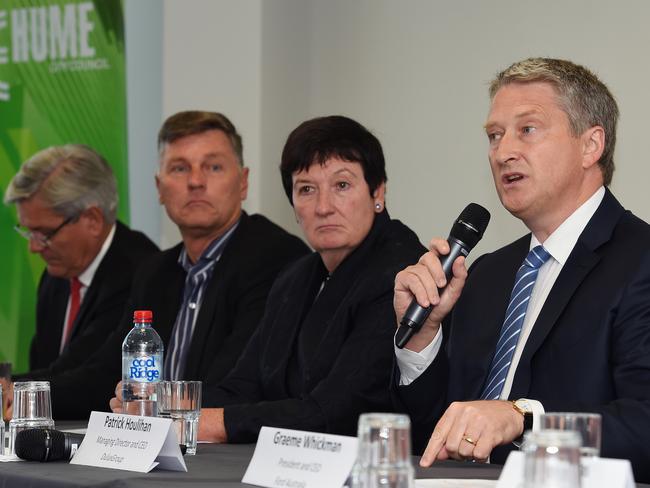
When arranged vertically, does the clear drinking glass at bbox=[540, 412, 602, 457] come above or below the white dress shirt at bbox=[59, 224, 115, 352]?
above

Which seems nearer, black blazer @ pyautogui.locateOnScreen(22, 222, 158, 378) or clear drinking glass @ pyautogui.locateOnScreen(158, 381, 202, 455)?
clear drinking glass @ pyautogui.locateOnScreen(158, 381, 202, 455)

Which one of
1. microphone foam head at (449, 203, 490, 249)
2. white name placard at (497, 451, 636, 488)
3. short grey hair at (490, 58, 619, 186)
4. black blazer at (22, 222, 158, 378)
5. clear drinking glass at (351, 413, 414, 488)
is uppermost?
short grey hair at (490, 58, 619, 186)

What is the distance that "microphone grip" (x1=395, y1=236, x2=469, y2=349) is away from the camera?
7.72ft

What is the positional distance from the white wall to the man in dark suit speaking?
1.44m

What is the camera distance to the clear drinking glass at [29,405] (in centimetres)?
254

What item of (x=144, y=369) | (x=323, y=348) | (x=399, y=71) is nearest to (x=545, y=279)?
(x=323, y=348)

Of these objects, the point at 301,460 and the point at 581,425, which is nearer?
the point at 581,425

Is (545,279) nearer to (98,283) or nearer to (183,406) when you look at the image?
(183,406)

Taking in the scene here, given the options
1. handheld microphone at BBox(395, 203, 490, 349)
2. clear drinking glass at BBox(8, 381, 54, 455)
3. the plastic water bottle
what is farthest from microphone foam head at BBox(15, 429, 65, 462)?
handheld microphone at BBox(395, 203, 490, 349)

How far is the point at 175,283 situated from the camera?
163 inches

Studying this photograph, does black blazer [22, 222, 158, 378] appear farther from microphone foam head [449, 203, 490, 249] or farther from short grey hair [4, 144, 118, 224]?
microphone foam head [449, 203, 490, 249]

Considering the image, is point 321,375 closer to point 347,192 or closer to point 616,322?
point 347,192

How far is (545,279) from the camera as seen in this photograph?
2.68 meters

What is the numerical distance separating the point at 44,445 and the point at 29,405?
29cm
